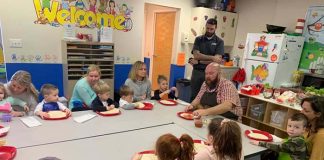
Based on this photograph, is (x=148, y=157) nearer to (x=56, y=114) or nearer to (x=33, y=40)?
(x=56, y=114)

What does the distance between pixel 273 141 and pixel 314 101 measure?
18.6 inches

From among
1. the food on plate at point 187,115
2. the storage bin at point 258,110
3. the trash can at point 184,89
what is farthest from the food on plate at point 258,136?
the trash can at point 184,89

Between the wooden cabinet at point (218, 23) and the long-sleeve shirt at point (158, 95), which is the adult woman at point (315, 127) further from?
the wooden cabinet at point (218, 23)

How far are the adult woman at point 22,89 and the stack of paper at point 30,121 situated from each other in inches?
15.4

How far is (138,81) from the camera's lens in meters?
2.96

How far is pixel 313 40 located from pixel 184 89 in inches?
94.7

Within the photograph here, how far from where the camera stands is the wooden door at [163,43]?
16.8 ft

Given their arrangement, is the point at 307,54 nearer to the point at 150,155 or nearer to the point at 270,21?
the point at 270,21

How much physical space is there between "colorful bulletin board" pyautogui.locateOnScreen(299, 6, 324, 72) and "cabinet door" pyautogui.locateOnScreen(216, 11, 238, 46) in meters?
1.46

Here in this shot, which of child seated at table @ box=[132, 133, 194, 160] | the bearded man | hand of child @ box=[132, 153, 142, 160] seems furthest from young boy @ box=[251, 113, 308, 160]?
hand of child @ box=[132, 153, 142, 160]

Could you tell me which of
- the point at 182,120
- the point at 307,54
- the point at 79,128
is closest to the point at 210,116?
the point at 182,120

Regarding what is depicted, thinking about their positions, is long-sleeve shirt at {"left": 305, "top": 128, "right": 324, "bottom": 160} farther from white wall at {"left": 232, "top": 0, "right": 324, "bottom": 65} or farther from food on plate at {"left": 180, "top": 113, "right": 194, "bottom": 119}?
white wall at {"left": 232, "top": 0, "right": 324, "bottom": 65}

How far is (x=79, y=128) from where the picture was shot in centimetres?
178

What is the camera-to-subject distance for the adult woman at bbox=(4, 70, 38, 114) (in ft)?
7.13
